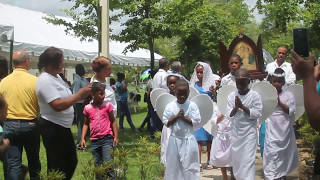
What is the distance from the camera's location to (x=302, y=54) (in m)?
2.96

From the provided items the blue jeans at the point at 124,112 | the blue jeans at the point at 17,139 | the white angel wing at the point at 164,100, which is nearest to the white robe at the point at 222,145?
the white angel wing at the point at 164,100

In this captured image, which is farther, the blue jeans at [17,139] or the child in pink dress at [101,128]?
the child in pink dress at [101,128]

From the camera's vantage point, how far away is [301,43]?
3.02 metres

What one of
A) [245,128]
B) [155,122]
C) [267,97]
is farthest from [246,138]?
[155,122]

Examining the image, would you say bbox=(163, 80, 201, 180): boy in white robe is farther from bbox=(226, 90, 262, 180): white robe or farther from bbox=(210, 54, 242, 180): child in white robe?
bbox=(210, 54, 242, 180): child in white robe

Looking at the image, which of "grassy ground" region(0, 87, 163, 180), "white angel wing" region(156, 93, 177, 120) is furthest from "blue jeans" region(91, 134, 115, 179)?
"white angel wing" region(156, 93, 177, 120)

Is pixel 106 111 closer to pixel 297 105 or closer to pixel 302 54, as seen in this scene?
pixel 297 105

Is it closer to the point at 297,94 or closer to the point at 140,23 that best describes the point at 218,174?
the point at 297,94

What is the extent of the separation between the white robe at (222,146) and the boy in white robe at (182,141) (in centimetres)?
97

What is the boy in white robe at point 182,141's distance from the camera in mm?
5645

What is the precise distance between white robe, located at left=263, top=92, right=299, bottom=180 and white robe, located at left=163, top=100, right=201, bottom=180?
4.21 feet

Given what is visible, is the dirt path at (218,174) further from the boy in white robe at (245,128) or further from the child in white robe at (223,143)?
the boy in white robe at (245,128)

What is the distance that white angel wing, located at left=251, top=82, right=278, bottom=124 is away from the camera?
6.18m

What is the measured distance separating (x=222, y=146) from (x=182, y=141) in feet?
3.88
